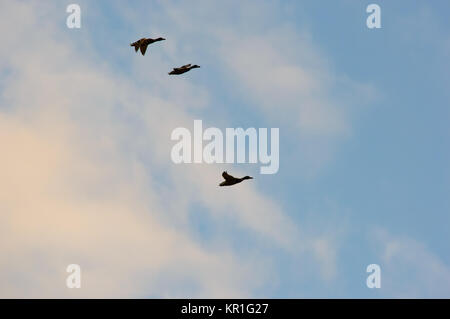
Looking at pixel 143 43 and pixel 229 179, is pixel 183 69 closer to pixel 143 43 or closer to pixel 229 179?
pixel 143 43

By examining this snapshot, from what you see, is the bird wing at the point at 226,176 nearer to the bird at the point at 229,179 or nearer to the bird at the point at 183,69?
the bird at the point at 229,179

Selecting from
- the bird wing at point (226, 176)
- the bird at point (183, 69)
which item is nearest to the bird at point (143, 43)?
the bird at point (183, 69)

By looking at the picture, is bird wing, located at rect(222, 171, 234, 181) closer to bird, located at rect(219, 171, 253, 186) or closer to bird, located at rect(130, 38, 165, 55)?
bird, located at rect(219, 171, 253, 186)

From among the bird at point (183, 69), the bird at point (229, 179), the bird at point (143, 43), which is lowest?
the bird at point (229, 179)

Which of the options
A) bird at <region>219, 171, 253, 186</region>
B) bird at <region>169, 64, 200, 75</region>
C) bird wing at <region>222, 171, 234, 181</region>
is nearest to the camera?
bird wing at <region>222, 171, 234, 181</region>

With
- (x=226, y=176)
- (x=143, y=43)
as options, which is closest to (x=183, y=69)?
Answer: (x=143, y=43)

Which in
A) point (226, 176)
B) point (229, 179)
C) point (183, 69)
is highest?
point (183, 69)

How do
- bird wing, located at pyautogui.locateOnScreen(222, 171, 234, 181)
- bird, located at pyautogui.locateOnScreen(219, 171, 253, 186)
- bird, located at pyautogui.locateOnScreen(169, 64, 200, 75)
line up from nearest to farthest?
bird wing, located at pyautogui.locateOnScreen(222, 171, 234, 181), bird, located at pyautogui.locateOnScreen(219, 171, 253, 186), bird, located at pyautogui.locateOnScreen(169, 64, 200, 75)

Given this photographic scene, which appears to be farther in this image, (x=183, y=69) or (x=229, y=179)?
(x=183, y=69)

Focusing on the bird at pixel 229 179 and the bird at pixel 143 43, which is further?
the bird at pixel 143 43

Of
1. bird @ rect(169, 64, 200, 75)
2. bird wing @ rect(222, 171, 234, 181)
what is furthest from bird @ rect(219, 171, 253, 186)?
bird @ rect(169, 64, 200, 75)

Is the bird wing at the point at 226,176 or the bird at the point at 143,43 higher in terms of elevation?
the bird at the point at 143,43
